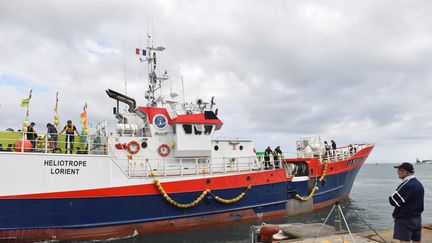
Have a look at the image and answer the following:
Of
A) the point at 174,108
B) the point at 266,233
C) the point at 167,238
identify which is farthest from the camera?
the point at 174,108

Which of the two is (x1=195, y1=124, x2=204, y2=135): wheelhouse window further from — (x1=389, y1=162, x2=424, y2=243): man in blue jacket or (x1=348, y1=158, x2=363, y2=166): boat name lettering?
(x1=389, y1=162, x2=424, y2=243): man in blue jacket

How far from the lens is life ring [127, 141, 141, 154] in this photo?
1326 centimetres

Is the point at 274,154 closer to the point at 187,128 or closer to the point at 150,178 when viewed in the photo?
the point at 187,128

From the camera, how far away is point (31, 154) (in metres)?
10.8

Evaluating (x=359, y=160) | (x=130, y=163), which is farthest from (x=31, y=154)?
(x=359, y=160)

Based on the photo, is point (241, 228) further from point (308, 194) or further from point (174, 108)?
point (174, 108)

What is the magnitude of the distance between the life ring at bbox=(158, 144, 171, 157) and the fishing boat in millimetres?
43

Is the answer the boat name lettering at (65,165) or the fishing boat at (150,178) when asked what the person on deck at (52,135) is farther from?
the boat name lettering at (65,165)

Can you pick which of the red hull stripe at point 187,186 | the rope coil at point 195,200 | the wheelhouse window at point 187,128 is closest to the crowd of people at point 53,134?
the red hull stripe at point 187,186

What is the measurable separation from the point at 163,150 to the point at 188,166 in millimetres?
1291

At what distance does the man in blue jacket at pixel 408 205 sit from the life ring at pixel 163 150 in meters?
10.0

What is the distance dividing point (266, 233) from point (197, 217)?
5890 mm

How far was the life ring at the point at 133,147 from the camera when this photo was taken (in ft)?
43.5

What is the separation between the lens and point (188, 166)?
46.2 ft
